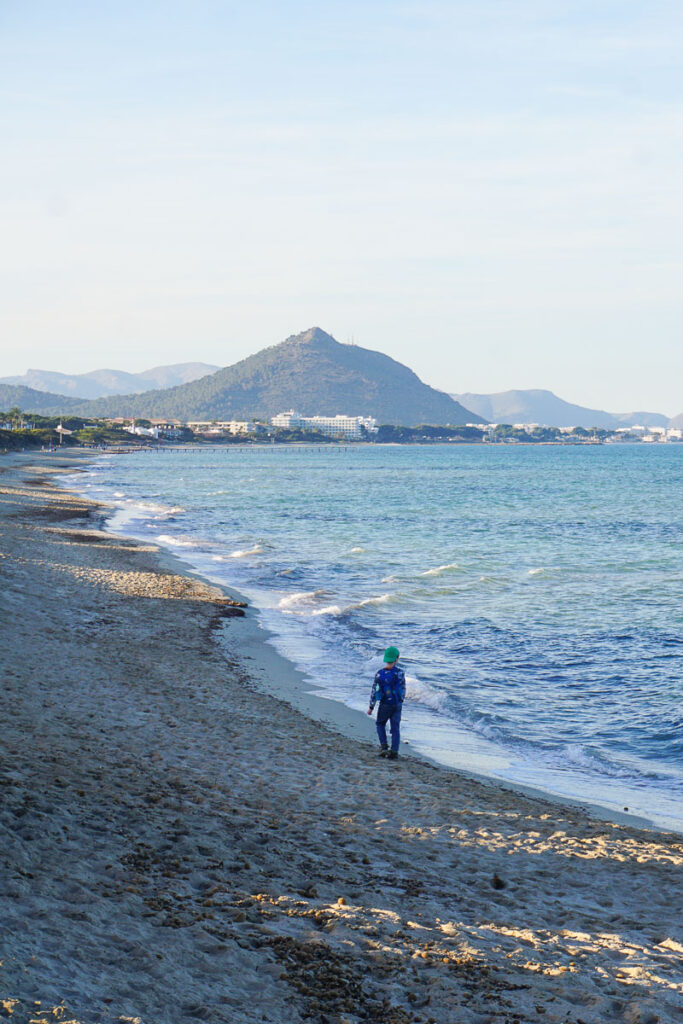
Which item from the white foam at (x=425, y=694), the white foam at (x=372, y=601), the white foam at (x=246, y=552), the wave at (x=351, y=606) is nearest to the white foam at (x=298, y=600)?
the wave at (x=351, y=606)

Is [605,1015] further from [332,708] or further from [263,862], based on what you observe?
[332,708]

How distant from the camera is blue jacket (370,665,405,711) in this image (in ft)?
40.9

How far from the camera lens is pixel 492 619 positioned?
23938 mm

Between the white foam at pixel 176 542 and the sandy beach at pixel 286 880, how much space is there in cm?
2425

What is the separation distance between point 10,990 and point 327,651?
14.9m

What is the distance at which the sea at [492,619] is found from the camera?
1376 cm

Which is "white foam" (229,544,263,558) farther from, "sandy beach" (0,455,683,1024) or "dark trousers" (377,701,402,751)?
"dark trousers" (377,701,402,751)

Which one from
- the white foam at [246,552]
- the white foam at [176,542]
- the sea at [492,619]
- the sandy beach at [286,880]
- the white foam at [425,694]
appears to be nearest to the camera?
Answer: the sandy beach at [286,880]

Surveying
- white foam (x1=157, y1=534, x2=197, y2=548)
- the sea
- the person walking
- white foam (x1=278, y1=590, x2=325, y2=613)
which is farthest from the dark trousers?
white foam (x1=157, y1=534, x2=197, y2=548)

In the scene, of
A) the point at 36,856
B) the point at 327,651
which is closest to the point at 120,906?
the point at 36,856

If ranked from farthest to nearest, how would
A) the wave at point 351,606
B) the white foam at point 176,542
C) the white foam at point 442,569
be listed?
1. the white foam at point 176,542
2. the white foam at point 442,569
3. the wave at point 351,606

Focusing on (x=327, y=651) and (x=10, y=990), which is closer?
(x=10, y=990)

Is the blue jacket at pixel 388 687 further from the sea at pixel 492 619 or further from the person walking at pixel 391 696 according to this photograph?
the sea at pixel 492 619

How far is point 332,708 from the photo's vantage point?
15.3 metres
